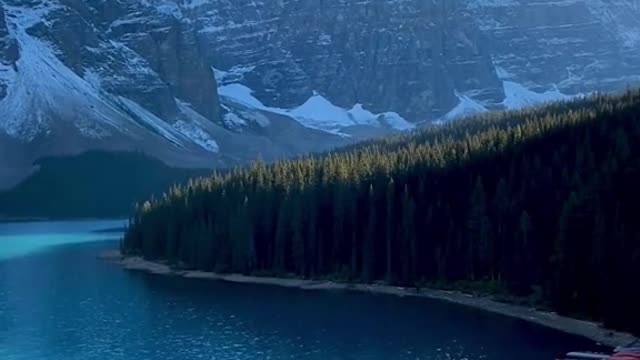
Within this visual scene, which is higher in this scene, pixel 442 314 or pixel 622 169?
pixel 622 169

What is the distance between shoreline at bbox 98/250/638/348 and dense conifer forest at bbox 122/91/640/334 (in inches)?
65.8

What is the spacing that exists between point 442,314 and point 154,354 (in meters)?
28.4

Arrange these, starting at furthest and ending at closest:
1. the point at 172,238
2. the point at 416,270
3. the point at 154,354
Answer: the point at 172,238 < the point at 416,270 < the point at 154,354

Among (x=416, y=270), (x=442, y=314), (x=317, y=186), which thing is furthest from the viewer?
(x=317, y=186)

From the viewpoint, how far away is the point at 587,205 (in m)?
107

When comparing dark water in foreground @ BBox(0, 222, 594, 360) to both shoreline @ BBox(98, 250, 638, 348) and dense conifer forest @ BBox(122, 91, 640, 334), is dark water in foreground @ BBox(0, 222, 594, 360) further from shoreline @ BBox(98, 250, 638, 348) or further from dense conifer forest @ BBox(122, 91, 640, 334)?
dense conifer forest @ BBox(122, 91, 640, 334)

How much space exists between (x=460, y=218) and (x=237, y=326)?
110 feet

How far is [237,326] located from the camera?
10025cm

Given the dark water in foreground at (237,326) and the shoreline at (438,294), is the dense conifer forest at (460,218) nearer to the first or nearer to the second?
the shoreline at (438,294)

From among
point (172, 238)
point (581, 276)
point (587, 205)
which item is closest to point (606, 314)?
point (581, 276)

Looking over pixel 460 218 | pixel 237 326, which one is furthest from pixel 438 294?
pixel 237 326

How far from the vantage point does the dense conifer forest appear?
10300cm

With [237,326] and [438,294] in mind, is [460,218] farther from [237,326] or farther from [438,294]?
[237,326]

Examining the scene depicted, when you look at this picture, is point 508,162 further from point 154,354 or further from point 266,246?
point 154,354
